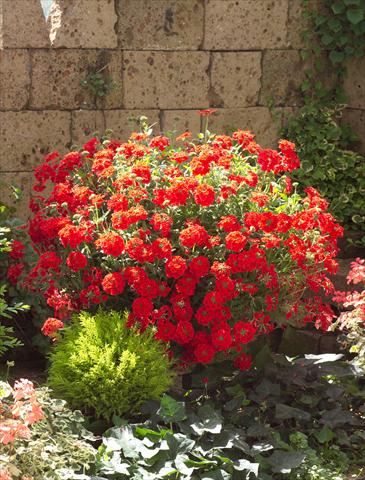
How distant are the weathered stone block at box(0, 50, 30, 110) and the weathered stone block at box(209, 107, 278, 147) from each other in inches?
54.4

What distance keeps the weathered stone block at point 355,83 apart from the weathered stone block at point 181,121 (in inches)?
52.3

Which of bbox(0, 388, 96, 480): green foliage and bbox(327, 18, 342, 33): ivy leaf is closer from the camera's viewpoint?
bbox(0, 388, 96, 480): green foliage

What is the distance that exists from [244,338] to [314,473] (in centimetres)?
68

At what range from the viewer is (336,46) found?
6820mm

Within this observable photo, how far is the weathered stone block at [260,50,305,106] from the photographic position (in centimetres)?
660

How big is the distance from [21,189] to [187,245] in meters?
2.19

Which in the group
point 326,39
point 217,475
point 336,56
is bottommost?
point 217,475

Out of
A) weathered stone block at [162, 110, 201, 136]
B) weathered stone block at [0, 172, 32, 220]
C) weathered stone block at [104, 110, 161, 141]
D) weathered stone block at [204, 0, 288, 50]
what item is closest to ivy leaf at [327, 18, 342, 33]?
weathered stone block at [204, 0, 288, 50]

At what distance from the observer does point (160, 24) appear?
241 inches

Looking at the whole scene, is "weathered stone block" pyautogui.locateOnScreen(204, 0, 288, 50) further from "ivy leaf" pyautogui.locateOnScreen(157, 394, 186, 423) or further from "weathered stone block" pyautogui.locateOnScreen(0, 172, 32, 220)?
"ivy leaf" pyautogui.locateOnScreen(157, 394, 186, 423)

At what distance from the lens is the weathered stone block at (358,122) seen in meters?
6.93

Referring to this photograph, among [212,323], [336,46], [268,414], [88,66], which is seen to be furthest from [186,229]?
[336,46]

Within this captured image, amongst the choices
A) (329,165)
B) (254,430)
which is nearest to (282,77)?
(329,165)

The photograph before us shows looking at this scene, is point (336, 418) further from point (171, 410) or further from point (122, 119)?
point (122, 119)
